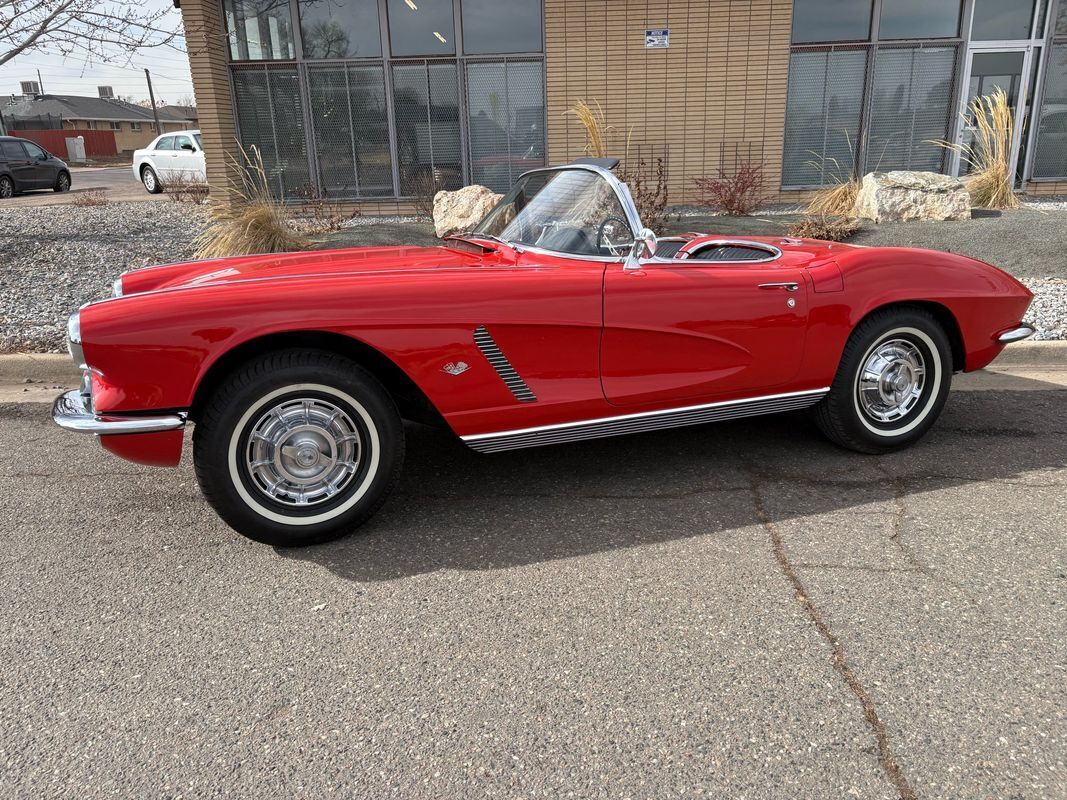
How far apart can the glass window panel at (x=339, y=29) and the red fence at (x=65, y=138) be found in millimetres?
48976

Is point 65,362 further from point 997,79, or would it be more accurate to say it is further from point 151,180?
point 151,180

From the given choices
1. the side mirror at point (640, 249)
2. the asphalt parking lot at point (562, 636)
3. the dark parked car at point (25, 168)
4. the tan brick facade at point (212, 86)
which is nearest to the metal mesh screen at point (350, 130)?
the tan brick facade at point (212, 86)

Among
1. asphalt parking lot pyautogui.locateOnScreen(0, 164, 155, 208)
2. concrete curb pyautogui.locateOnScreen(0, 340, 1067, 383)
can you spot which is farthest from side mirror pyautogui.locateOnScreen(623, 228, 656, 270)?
asphalt parking lot pyautogui.locateOnScreen(0, 164, 155, 208)

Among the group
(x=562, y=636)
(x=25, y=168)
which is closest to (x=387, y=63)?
(x=562, y=636)

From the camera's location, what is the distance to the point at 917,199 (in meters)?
9.38

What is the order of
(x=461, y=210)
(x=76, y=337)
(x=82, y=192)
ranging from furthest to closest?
(x=82, y=192) < (x=461, y=210) < (x=76, y=337)

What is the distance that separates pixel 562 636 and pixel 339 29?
11.5 metres

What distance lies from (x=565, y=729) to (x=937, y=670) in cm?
107

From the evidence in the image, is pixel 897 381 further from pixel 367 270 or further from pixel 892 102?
pixel 892 102

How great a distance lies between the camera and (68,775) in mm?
1841

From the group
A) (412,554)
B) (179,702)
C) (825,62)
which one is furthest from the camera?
(825,62)

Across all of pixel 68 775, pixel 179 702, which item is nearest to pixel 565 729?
pixel 179 702

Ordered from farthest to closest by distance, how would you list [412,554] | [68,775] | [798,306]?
[798,306] < [412,554] < [68,775]

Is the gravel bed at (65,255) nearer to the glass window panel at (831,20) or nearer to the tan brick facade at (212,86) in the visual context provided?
the tan brick facade at (212,86)
